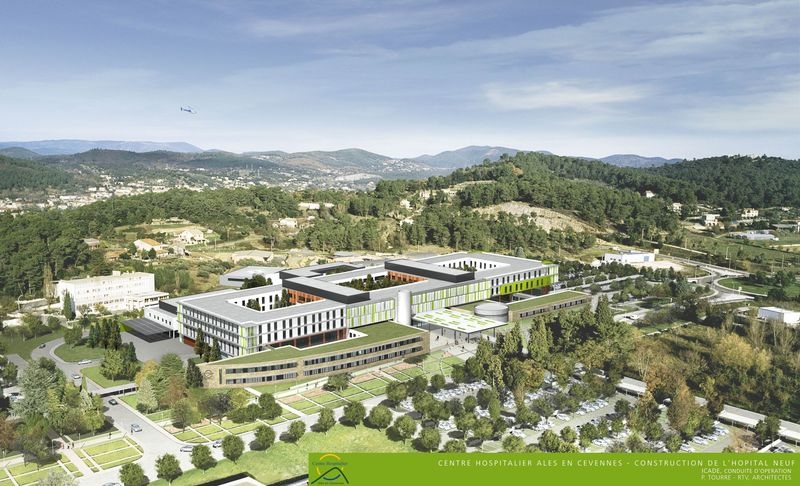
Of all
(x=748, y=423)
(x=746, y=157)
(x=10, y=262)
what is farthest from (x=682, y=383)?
(x=746, y=157)

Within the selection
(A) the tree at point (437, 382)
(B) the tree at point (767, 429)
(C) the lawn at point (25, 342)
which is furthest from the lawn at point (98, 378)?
(B) the tree at point (767, 429)

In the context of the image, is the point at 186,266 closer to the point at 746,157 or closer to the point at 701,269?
the point at 701,269

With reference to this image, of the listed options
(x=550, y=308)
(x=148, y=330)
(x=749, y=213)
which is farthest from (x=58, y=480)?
(x=749, y=213)

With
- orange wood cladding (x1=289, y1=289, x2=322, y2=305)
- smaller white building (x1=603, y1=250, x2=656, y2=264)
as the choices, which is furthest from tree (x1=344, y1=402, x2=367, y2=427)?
smaller white building (x1=603, y1=250, x2=656, y2=264)

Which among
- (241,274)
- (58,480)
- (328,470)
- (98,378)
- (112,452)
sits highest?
(328,470)

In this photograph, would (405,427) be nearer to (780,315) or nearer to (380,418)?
(380,418)

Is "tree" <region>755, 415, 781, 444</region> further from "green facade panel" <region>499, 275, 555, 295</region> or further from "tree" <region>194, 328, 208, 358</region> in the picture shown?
"tree" <region>194, 328, 208, 358</region>

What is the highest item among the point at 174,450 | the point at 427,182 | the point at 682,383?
the point at 427,182
